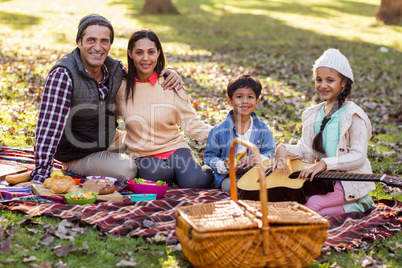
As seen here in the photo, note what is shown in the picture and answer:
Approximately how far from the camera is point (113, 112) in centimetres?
547

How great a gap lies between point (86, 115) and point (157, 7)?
16722 mm

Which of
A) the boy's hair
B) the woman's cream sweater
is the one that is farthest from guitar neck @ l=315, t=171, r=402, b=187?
the woman's cream sweater

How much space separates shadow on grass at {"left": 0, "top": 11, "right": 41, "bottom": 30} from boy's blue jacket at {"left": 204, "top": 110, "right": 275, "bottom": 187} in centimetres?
1339

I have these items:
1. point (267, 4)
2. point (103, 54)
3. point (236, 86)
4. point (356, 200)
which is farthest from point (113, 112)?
point (267, 4)

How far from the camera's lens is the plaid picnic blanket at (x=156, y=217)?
391cm

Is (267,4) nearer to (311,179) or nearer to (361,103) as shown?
(361,103)

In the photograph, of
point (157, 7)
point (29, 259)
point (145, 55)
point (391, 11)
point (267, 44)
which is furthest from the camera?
point (157, 7)

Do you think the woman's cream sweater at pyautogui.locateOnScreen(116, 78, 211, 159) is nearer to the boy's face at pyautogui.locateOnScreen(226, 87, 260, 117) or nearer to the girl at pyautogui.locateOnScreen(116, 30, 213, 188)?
the girl at pyautogui.locateOnScreen(116, 30, 213, 188)

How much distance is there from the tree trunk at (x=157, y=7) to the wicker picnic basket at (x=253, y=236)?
1862 cm

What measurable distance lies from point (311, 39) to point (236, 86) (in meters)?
12.8

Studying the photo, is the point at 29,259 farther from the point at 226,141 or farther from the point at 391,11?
the point at 391,11

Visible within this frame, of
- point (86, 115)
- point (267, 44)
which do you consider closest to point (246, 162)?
point (86, 115)

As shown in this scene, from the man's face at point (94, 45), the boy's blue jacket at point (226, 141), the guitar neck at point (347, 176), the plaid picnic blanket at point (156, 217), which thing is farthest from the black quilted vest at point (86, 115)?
the guitar neck at point (347, 176)

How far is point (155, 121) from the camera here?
5.32 m
